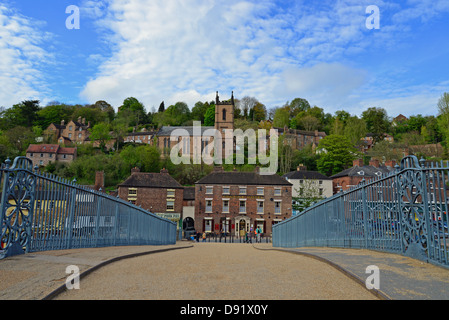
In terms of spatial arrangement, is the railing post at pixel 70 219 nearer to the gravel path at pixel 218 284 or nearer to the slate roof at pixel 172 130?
the gravel path at pixel 218 284

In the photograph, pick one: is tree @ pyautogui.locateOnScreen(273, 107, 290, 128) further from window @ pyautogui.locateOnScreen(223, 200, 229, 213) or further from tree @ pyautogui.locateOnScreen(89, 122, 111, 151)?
window @ pyautogui.locateOnScreen(223, 200, 229, 213)

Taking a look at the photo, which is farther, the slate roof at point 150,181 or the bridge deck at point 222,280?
the slate roof at point 150,181

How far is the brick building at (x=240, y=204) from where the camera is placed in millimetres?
46188

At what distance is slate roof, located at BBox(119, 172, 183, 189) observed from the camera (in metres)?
47.5

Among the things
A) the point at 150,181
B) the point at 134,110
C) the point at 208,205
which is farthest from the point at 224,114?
the point at 134,110

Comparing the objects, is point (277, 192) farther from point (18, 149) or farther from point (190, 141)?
point (18, 149)

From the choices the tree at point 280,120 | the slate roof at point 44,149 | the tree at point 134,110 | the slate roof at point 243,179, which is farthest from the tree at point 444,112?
the tree at point 134,110

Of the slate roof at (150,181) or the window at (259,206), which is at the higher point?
the slate roof at (150,181)

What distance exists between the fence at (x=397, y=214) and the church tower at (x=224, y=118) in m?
80.3

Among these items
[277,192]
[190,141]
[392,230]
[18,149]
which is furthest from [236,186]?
[18,149]

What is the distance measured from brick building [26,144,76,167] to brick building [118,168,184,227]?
44.7 metres

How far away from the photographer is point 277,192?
46906 mm

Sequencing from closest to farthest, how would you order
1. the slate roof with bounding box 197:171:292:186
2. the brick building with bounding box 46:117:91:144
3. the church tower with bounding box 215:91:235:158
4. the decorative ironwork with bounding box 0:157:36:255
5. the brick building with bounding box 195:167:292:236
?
the decorative ironwork with bounding box 0:157:36:255
the brick building with bounding box 195:167:292:236
the slate roof with bounding box 197:171:292:186
the church tower with bounding box 215:91:235:158
the brick building with bounding box 46:117:91:144

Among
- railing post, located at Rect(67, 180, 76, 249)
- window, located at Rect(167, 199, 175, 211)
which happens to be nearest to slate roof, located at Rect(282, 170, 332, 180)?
window, located at Rect(167, 199, 175, 211)
